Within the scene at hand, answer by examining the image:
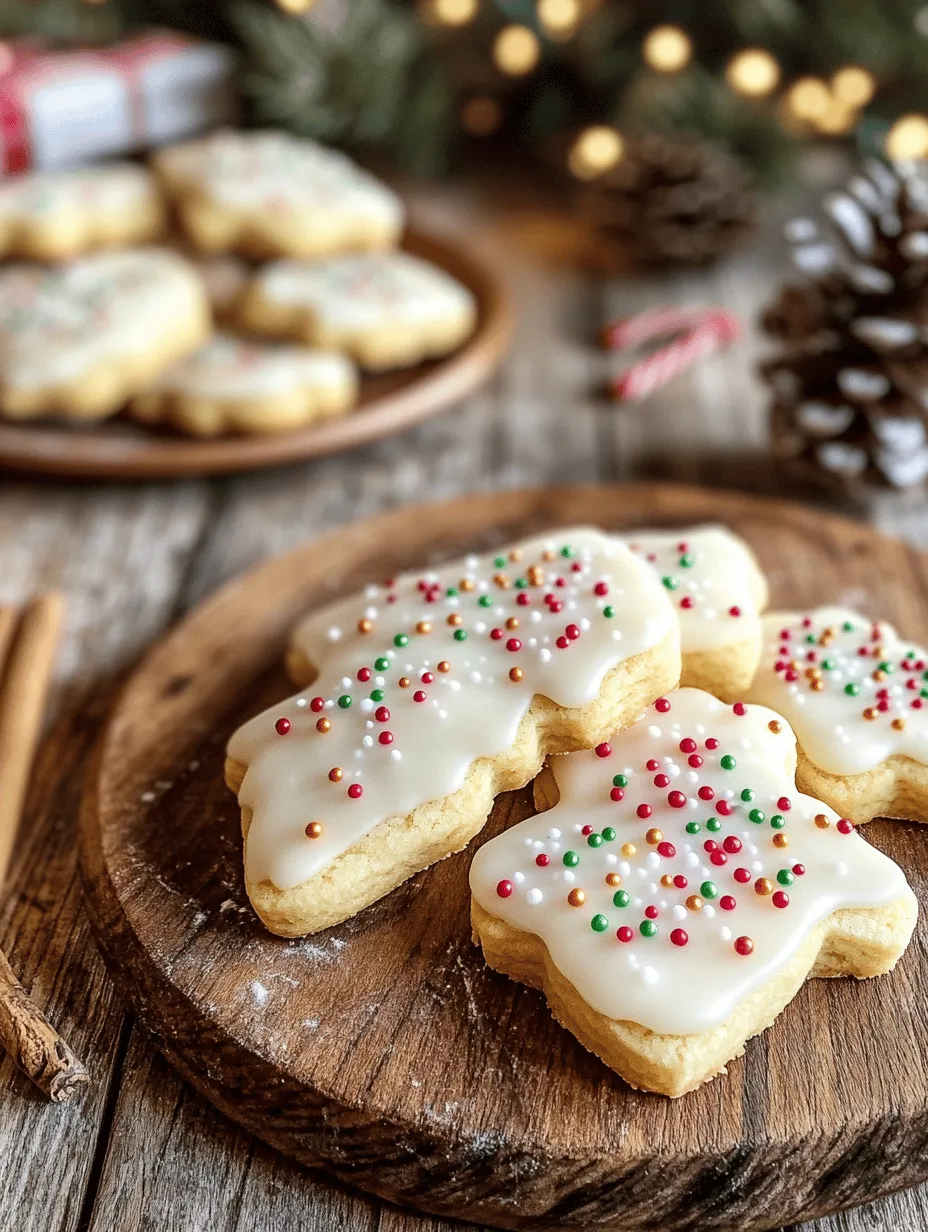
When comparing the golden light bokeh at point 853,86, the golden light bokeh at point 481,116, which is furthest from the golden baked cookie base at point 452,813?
the golden light bokeh at point 481,116

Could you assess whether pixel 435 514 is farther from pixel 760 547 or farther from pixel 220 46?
pixel 220 46

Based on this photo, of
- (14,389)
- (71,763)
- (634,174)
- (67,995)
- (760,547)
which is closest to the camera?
(67,995)

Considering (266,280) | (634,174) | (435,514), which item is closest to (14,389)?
(266,280)

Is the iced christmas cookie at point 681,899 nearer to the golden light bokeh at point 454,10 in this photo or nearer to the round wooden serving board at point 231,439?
the round wooden serving board at point 231,439

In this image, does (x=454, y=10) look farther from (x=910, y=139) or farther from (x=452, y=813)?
(x=452, y=813)

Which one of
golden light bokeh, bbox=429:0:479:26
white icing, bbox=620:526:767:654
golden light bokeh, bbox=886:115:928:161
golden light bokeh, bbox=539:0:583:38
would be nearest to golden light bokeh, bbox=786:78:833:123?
golden light bokeh, bbox=886:115:928:161

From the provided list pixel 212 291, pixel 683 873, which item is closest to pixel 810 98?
pixel 212 291

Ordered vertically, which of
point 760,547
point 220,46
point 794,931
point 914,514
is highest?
point 220,46

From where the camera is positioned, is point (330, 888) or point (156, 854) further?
point (156, 854)

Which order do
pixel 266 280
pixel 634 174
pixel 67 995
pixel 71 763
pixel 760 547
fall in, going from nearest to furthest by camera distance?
pixel 67 995 → pixel 71 763 → pixel 760 547 → pixel 266 280 → pixel 634 174
